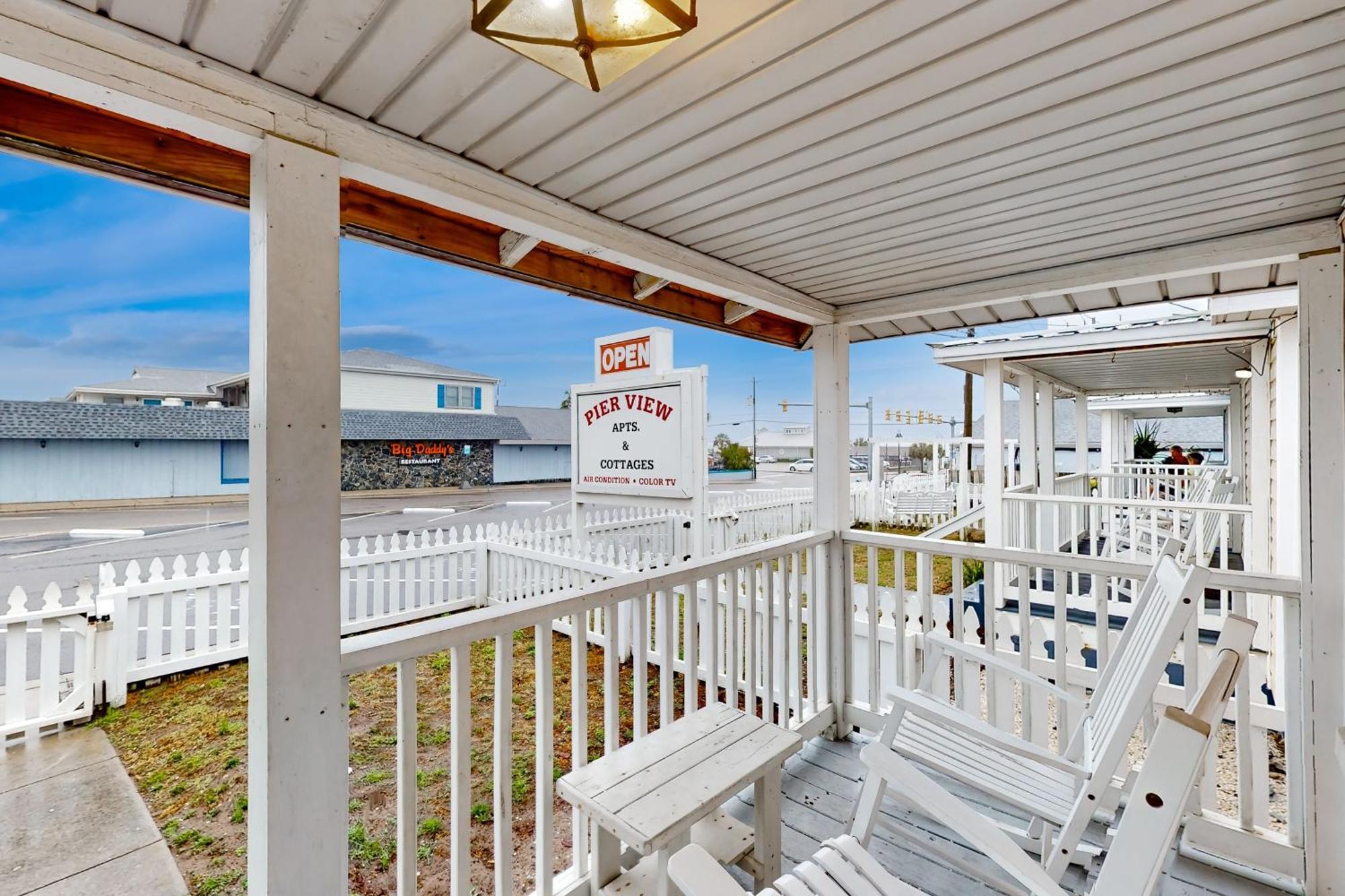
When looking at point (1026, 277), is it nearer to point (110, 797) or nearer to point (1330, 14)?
point (1330, 14)

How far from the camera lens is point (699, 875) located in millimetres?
957

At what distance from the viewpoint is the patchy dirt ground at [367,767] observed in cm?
218

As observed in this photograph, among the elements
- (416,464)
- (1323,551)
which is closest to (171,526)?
(416,464)

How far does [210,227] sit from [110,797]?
19.8m

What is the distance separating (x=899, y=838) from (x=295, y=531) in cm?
228

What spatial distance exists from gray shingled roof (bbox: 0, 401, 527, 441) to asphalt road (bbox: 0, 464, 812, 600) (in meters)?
1.30

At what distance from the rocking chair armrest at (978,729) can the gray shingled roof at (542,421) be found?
10.9 metres

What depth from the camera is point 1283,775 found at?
2.97m

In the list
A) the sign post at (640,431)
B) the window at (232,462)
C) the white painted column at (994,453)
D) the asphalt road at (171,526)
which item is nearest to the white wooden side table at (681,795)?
the sign post at (640,431)

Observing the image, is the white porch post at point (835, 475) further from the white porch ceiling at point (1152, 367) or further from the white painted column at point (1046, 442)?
the white painted column at point (1046, 442)

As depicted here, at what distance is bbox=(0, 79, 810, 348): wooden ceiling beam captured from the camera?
3.72ft

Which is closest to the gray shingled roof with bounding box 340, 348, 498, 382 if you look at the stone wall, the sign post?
the stone wall

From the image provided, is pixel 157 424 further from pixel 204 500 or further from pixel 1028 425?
pixel 1028 425

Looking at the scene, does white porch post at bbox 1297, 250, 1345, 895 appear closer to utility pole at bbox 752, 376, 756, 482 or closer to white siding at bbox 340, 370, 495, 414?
utility pole at bbox 752, 376, 756, 482
